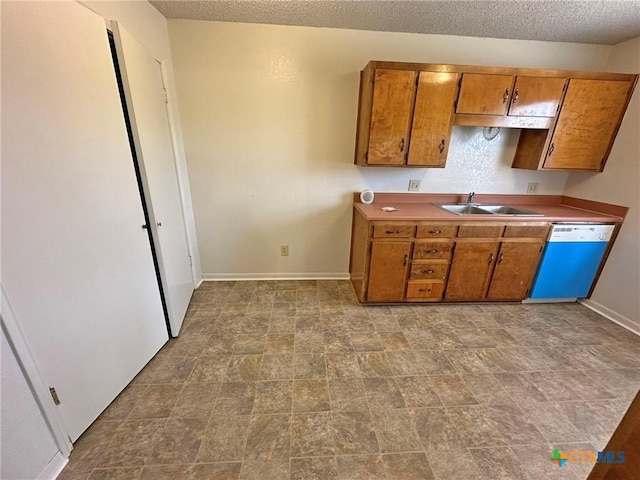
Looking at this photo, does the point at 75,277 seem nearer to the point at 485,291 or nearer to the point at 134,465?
the point at 134,465

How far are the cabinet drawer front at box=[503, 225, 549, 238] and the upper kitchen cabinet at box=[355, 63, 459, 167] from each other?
0.87 metres

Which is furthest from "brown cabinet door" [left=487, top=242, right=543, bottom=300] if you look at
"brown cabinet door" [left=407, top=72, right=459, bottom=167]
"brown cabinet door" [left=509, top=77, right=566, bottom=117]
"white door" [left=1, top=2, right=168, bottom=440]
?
"white door" [left=1, top=2, right=168, bottom=440]

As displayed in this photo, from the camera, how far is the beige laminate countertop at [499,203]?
2.36 metres

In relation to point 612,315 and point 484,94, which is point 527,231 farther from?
point 484,94

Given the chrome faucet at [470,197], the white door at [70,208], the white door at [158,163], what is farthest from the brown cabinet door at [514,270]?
the white door at [70,208]

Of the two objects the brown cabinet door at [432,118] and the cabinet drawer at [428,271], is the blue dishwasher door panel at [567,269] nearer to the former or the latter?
the cabinet drawer at [428,271]

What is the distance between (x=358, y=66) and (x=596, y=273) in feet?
9.97

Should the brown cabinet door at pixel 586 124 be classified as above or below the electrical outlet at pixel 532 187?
above

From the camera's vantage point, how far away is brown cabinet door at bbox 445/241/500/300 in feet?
8.04

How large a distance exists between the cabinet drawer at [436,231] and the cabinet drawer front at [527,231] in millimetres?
496

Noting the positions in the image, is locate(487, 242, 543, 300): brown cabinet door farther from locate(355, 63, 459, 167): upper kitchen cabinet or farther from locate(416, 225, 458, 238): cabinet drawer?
locate(355, 63, 459, 167): upper kitchen cabinet

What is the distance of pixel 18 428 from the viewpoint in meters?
1.09

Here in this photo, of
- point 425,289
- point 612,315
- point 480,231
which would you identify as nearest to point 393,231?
point 425,289

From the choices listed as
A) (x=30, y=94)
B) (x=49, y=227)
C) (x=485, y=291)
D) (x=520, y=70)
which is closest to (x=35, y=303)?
(x=49, y=227)
